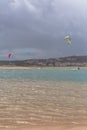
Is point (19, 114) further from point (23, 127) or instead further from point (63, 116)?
point (23, 127)

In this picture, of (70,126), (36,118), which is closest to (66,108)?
(36,118)

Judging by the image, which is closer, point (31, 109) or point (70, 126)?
point (70, 126)

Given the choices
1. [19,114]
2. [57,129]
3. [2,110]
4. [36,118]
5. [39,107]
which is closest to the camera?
[57,129]

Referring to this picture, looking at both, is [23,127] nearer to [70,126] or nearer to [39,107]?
[70,126]

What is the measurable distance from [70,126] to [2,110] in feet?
17.3

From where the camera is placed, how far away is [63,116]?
653 inches

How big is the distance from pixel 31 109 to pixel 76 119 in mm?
3607

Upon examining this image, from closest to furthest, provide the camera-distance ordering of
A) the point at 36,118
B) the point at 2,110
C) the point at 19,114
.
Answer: the point at 36,118 < the point at 19,114 < the point at 2,110

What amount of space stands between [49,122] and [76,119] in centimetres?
142

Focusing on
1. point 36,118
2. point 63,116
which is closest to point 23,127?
point 36,118

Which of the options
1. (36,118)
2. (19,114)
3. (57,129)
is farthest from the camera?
(19,114)

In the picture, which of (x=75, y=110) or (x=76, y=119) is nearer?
(x=76, y=119)

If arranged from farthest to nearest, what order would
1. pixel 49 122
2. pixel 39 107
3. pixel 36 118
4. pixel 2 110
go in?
pixel 39 107 → pixel 2 110 → pixel 36 118 → pixel 49 122

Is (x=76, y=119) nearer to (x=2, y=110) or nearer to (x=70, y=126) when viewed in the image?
(x=70, y=126)
